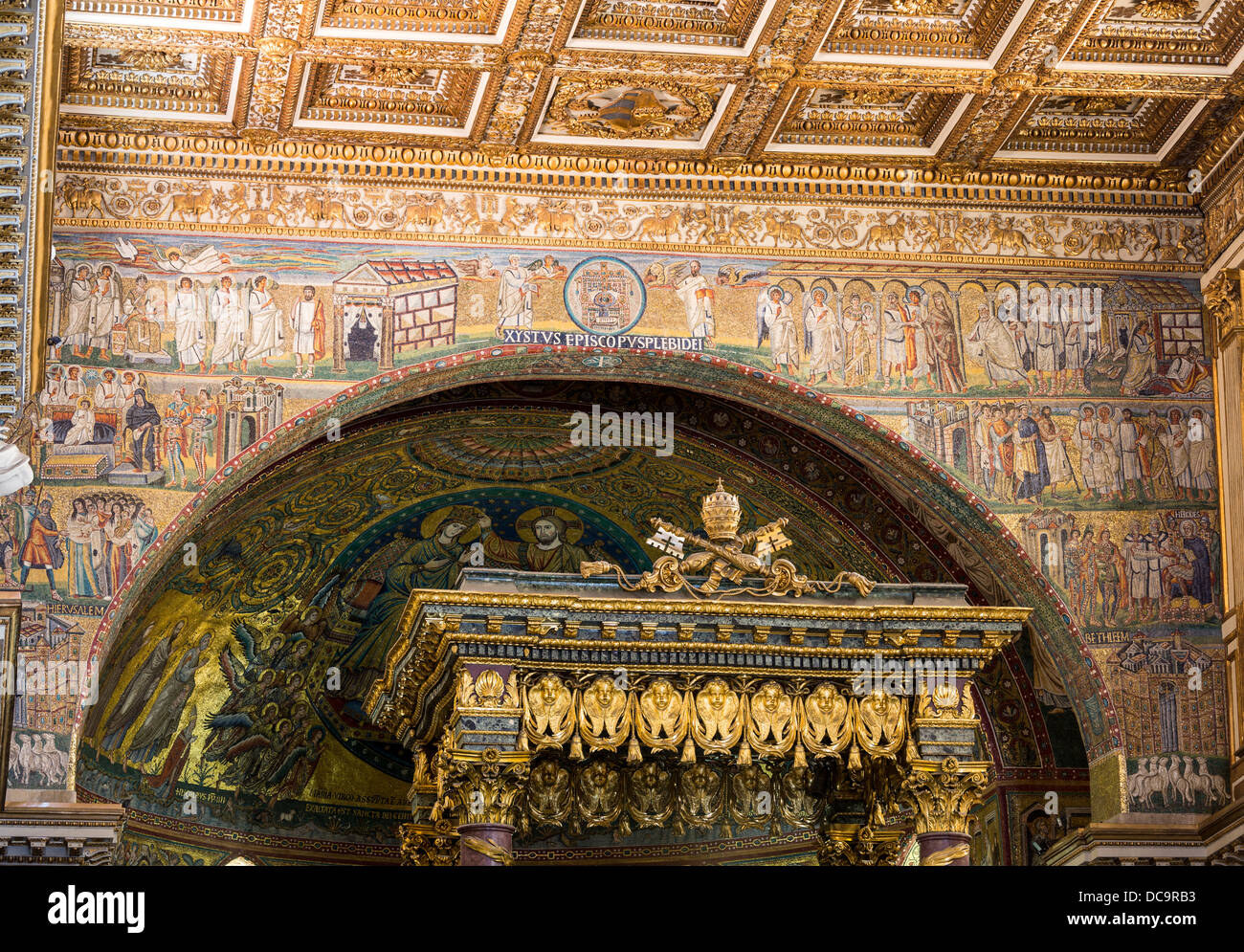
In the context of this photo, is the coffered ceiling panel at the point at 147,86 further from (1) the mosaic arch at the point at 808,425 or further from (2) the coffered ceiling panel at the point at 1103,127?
(2) the coffered ceiling panel at the point at 1103,127

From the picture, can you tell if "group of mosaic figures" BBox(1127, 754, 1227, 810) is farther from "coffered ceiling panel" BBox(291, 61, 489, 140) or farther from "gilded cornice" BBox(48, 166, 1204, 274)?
"coffered ceiling panel" BBox(291, 61, 489, 140)

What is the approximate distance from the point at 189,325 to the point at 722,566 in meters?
4.52

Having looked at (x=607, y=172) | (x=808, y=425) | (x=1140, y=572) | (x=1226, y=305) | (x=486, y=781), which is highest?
(x=607, y=172)

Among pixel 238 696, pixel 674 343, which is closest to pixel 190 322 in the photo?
pixel 674 343

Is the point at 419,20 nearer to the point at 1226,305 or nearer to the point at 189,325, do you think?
the point at 189,325

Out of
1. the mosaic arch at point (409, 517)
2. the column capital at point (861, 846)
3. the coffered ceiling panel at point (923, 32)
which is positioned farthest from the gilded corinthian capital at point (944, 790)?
the coffered ceiling panel at point (923, 32)

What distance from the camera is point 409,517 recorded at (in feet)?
64.1

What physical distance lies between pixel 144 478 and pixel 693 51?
494 centimetres

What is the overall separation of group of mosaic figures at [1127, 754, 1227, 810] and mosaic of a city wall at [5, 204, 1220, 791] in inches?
32.7

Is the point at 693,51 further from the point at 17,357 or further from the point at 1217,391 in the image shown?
the point at 17,357

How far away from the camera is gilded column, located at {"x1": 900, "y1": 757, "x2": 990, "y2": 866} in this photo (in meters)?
13.7

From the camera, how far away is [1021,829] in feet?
58.3

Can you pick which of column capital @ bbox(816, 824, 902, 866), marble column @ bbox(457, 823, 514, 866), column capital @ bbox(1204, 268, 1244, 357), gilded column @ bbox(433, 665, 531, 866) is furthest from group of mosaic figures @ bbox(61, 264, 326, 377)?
column capital @ bbox(1204, 268, 1244, 357)
